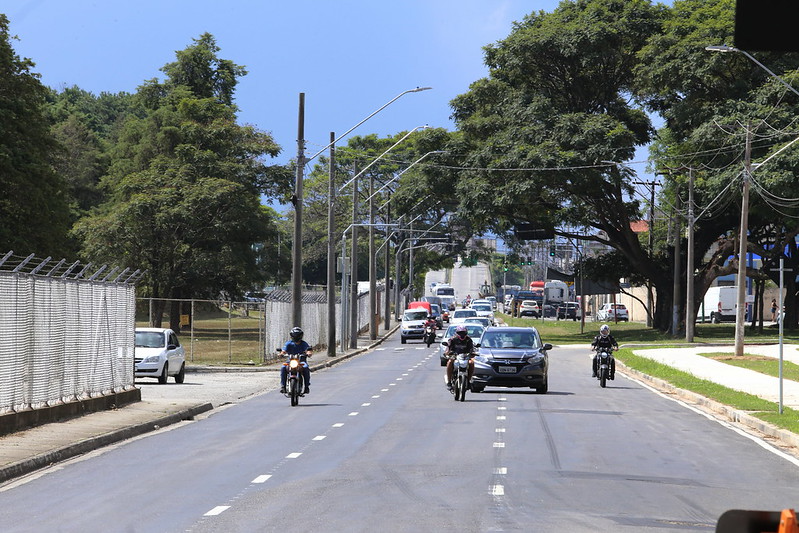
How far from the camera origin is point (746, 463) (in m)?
15.8

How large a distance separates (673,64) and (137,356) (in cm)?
3414

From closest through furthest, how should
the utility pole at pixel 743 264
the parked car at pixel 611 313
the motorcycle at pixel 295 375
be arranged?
the motorcycle at pixel 295 375 → the utility pole at pixel 743 264 → the parked car at pixel 611 313

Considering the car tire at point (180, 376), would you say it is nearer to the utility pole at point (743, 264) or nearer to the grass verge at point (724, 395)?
the grass verge at point (724, 395)

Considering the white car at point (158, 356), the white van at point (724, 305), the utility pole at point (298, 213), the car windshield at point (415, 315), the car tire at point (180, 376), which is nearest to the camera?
the white car at point (158, 356)

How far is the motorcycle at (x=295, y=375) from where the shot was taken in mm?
25547

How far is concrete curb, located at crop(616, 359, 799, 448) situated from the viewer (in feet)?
62.3

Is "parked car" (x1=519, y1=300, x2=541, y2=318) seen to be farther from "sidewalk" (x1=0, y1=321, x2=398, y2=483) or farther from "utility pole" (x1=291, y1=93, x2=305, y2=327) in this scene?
"sidewalk" (x1=0, y1=321, x2=398, y2=483)

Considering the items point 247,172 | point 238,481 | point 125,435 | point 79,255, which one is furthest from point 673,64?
point 238,481

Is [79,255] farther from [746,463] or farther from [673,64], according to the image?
[746,463]

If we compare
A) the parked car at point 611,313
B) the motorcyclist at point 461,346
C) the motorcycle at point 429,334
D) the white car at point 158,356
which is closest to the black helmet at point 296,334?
the motorcyclist at point 461,346

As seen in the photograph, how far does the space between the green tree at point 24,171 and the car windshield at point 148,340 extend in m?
15.4

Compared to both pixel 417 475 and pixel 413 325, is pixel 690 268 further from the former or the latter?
pixel 417 475

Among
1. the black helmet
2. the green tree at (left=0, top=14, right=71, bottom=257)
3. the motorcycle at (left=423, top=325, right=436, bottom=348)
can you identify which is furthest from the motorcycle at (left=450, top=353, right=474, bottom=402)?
the motorcycle at (left=423, top=325, right=436, bottom=348)

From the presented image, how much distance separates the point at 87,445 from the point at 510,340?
14.0 meters
